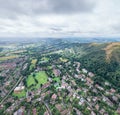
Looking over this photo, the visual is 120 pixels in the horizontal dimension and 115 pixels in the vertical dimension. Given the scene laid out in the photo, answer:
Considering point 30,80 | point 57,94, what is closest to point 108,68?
point 57,94

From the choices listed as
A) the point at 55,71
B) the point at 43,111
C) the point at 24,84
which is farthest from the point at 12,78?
the point at 43,111

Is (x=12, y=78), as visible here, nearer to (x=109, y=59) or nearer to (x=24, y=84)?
(x=24, y=84)

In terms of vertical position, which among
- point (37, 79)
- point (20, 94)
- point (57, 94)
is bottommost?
point (20, 94)

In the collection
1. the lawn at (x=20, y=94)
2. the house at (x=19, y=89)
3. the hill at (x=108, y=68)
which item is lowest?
the lawn at (x=20, y=94)

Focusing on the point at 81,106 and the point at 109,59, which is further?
the point at 109,59

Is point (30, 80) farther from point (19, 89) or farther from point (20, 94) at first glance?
point (20, 94)

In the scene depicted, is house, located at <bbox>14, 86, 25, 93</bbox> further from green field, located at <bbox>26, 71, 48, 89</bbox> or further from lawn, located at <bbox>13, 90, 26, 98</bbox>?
green field, located at <bbox>26, 71, 48, 89</bbox>

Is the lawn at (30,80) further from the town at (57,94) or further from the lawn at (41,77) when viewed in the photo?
the lawn at (41,77)

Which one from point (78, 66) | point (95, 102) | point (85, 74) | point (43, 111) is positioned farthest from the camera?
point (78, 66)

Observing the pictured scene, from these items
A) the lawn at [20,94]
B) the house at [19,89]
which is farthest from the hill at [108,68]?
the house at [19,89]
